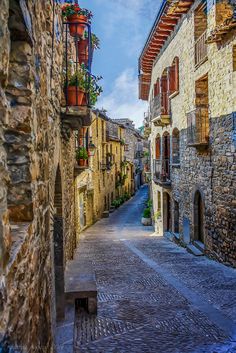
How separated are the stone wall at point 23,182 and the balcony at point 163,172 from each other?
14.4 m

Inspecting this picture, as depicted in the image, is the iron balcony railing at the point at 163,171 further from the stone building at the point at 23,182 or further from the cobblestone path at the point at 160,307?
the stone building at the point at 23,182

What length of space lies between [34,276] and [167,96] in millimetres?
15816

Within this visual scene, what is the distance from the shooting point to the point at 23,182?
10.1ft

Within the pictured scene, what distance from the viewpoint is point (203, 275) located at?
9.70m

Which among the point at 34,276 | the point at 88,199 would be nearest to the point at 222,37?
the point at 34,276

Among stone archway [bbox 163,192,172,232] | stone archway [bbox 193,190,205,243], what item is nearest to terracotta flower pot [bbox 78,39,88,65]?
stone archway [bbox 193,190,205,243]

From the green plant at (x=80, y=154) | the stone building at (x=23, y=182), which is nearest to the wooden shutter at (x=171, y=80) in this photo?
the green plant at (x=80, y=154)

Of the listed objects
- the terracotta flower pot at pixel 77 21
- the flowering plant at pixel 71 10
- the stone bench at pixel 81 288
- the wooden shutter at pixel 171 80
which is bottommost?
the stone bench at pixel 81 288

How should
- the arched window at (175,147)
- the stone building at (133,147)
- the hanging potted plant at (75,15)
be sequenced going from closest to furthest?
the hanging potted plant at (75,15) < the arched window at (175,147) < the stone building at (133,147)

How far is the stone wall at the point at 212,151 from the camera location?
34.3ft

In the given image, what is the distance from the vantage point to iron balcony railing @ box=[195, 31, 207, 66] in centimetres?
1250

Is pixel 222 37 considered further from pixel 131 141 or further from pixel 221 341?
pixel 131 141

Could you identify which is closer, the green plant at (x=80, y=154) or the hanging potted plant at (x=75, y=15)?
the hanging potted plant at (x=75, y=15)

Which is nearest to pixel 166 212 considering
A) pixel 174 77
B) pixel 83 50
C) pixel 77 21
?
pixel 174 77
